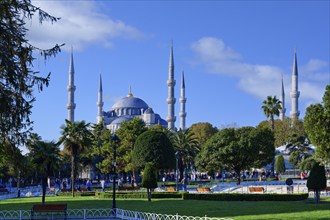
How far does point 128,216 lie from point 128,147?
4322 centimetres

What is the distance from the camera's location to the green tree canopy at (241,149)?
193 feet

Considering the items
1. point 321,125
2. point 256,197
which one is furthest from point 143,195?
point 321,125

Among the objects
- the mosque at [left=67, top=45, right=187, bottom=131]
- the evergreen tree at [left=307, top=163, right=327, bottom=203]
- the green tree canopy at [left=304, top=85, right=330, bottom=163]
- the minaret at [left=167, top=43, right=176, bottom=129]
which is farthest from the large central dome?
the evergreen tree at [left=307, top=163, right=327, bottom=203]

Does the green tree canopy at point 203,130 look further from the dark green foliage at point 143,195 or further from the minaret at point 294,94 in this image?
the dark green foliage at point 143,195

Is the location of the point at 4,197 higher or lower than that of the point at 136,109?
lower

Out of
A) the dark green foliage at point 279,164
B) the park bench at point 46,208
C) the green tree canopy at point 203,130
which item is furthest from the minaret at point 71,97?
the park bench at point 46,208

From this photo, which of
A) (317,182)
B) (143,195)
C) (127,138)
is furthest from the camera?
(127,138)

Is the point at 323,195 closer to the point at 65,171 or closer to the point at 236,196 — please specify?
the point at 236,196

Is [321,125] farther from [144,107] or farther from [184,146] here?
[144,107]

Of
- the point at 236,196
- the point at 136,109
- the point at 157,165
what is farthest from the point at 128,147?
the point at 136,109

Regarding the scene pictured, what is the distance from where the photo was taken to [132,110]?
181 m

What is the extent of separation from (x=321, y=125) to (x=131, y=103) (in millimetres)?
144609

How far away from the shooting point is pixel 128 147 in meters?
69.4

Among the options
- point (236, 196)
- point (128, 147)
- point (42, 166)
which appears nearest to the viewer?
point (236, 196)
